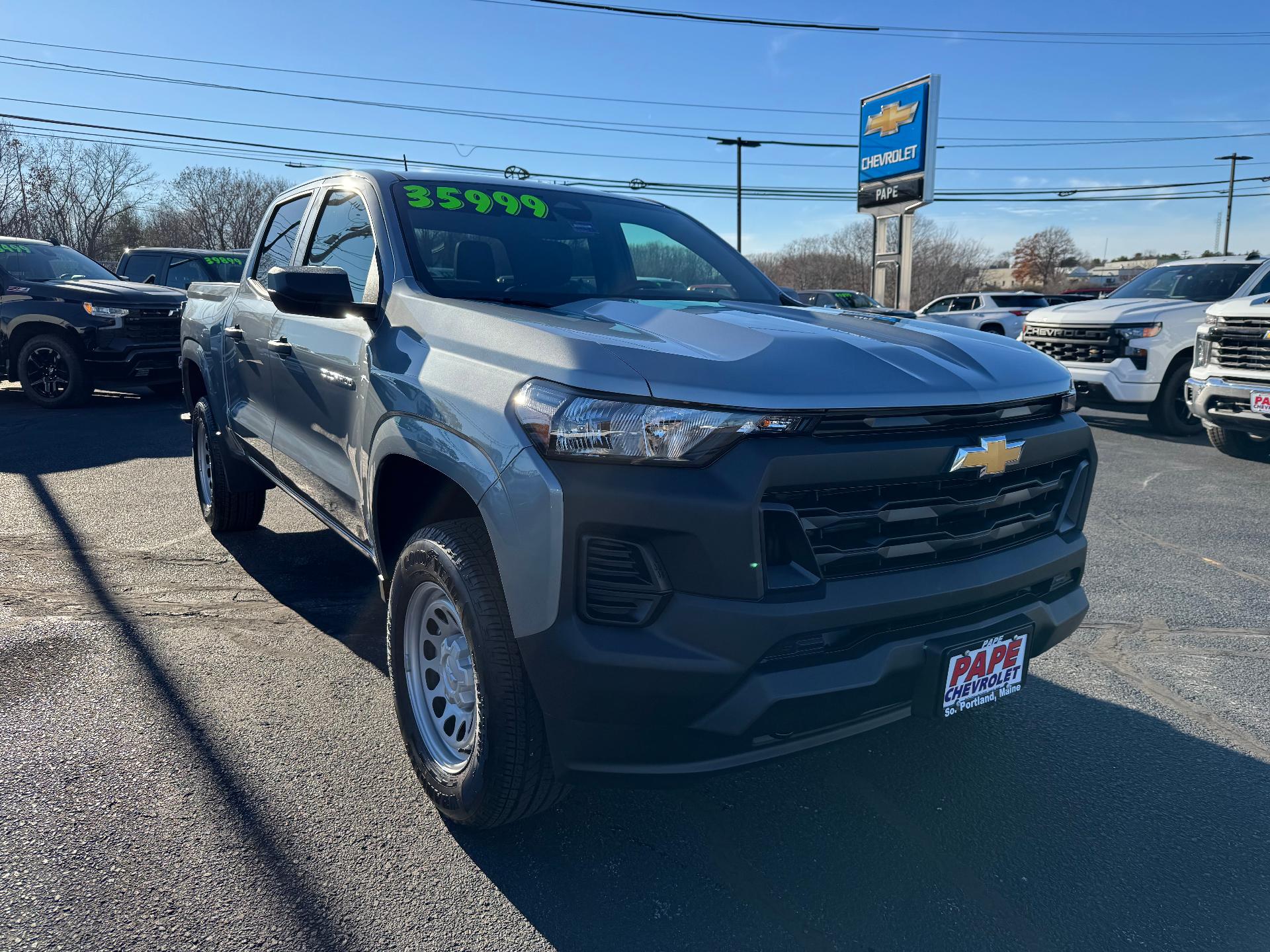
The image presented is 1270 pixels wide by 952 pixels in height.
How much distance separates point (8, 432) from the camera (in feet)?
31.6

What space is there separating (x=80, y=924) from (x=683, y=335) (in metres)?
2.02

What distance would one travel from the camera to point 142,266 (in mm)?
14602

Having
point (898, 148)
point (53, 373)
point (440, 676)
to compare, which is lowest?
point (440, 676)

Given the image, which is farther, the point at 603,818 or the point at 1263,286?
the point at 1263,286

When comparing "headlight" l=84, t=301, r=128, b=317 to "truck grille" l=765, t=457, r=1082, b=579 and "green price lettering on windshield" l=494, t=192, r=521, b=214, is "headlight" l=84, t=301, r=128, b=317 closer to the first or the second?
"green price lettering on windshield" l=494, t=192, r=521, b=214

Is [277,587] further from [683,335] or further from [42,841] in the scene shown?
[683,335]

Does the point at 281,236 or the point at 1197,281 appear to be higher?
the point at 281,236

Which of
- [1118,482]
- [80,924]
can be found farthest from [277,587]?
[1118,482]

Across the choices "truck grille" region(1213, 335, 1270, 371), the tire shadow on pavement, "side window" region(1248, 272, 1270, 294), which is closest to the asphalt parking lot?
the tire shadow on pavement

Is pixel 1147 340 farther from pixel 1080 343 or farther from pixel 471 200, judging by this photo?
pixel 471 200

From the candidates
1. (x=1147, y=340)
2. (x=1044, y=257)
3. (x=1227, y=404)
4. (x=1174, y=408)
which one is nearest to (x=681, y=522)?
(x=1227, y=404)

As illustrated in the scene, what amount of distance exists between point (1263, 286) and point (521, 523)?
9034mm

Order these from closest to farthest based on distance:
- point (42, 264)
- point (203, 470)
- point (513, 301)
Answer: point (513, 301), point (203, 470), point (42, 264)

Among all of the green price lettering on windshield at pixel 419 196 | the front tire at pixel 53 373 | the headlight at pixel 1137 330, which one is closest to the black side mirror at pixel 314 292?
the green price lettering on windshield at pixel 419 196
